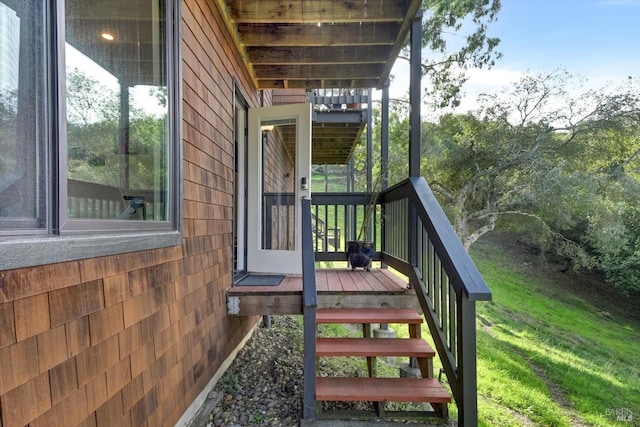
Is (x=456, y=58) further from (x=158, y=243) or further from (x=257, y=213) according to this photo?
(x=158, y=243)

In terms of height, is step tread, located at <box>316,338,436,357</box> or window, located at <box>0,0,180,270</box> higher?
window, located at <box>0,0,180,270</box>

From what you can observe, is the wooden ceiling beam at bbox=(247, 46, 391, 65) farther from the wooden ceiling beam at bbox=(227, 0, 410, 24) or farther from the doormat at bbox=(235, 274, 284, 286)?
the doormat at bbox=(235, 274, 284, 286)

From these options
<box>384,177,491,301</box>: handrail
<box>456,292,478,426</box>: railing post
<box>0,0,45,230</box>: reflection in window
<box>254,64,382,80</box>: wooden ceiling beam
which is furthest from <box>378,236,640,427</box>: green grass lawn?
<box>254,64,382,80</box>: wooden ceiling beam

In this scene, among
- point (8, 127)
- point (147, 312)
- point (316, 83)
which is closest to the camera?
point (8, 127)

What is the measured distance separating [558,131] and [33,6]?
13.5 m

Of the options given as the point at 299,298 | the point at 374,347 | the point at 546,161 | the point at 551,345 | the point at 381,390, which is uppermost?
the point at 546,161

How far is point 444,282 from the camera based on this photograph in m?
2.27

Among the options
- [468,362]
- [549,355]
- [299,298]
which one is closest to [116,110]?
[299,298]

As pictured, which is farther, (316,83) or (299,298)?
(316,83)

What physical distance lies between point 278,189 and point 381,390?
2.35 metres

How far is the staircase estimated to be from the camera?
216cm

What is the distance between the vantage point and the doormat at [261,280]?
10.4ft

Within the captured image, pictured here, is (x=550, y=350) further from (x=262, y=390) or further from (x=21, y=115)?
(x=21, y=115)

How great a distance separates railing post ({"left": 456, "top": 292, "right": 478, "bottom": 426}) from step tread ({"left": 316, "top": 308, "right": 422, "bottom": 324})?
0.77m
